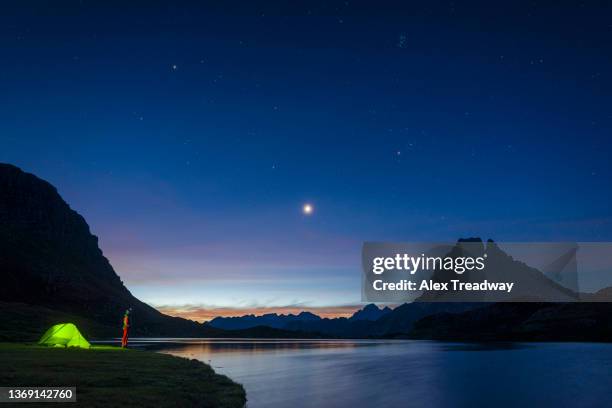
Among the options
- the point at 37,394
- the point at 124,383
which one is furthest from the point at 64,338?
the point at 37,394

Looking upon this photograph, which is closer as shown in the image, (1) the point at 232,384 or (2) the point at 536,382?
(1) the point at 232,384

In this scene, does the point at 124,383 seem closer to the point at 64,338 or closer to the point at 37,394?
the point at 37,394

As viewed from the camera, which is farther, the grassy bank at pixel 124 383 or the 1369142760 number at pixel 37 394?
the grassy bank at pixel 124 383

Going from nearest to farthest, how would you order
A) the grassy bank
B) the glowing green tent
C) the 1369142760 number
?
the 1369142760 number, the grassy bank, the glowing green tent

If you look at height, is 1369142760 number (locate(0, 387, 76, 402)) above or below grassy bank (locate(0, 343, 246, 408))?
above

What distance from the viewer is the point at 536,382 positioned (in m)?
54.0

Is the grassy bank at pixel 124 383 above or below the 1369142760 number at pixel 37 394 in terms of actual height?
below

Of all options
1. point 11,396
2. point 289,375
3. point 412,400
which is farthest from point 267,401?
point 289,375

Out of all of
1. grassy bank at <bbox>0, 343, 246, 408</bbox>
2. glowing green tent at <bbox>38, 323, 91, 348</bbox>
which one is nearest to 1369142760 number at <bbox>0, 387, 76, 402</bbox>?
grassy bank at <bbox>0, 343, 246, 408</bbox>

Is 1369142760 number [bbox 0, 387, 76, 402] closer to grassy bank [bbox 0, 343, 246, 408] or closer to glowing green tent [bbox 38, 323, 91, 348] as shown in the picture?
grassy bank [bbox 0, 343, 246, 408]

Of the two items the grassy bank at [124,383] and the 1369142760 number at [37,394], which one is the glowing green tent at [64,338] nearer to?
the grassy bank at [124,383]

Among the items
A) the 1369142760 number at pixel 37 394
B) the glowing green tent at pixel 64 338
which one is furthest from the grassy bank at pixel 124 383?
the glowing green tent at pixel 64 338

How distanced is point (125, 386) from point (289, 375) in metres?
28.0

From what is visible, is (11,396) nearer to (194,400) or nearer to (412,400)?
(194,400)
